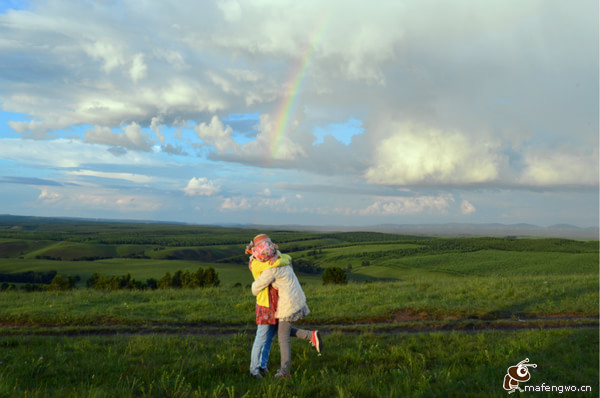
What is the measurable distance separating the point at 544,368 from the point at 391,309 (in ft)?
20.4

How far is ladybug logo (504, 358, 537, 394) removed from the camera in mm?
5623

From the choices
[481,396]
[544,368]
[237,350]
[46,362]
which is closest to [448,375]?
[481,396]

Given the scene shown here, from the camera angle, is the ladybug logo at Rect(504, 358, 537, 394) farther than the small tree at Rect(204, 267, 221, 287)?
No

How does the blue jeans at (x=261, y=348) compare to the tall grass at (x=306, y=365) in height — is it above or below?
above

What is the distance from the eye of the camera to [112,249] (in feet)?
401

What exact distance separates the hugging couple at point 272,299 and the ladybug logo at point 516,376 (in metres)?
3.11

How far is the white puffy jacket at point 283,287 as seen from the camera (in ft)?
20.0

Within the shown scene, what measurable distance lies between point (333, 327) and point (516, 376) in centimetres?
533

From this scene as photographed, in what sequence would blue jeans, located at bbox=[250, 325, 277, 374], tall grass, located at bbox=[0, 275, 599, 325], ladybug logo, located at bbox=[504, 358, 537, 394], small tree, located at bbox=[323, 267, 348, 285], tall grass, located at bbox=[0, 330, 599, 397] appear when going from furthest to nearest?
small tree, located at bbox=[323, 267, 348, 285], tall grass, located at bbox=[0, 275, 599, 325], blue jeans, located at bbox=[250, 325, 277, 374], ladybug logo, located at bbox=[504, 358, 537, 394], tall grass, located at bbox=[0, 330, 599, 397]

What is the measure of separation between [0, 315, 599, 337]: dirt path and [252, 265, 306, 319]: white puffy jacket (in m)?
4.22

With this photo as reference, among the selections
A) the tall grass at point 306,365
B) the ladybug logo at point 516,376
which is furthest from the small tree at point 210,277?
the ladybug logo at point 516,376

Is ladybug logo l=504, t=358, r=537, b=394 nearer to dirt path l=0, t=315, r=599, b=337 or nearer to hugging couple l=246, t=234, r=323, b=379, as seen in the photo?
hugging couple l=246, t=234, r=323, b=379

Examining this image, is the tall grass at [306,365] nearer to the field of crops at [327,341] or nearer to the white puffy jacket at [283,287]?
the field of crops at [327,341]

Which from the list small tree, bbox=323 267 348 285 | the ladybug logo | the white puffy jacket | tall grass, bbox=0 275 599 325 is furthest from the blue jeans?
small tree, bbox=323 267 348 285
